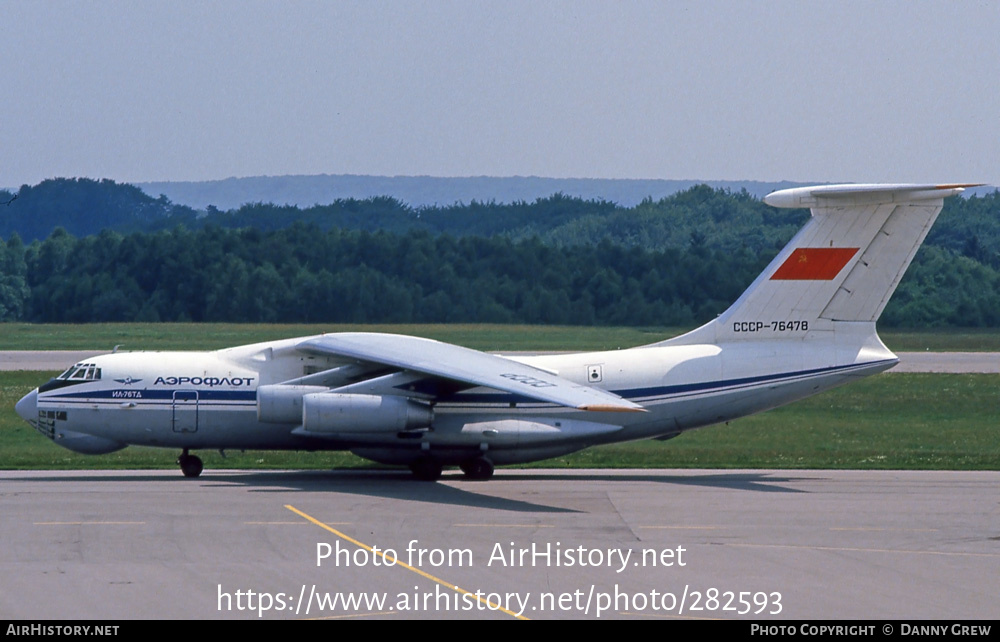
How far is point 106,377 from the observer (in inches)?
918

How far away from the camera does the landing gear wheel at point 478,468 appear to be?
2311 cm

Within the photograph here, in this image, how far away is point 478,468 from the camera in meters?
23.2

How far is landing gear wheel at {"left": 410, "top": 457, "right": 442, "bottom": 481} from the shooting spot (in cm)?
2295

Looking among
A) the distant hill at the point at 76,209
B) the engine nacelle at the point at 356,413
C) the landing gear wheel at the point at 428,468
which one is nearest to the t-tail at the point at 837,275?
the landing gear wheel at the point at 428,468

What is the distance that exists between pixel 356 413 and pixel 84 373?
550cm

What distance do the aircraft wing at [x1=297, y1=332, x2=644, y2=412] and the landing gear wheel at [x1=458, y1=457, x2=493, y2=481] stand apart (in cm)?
195

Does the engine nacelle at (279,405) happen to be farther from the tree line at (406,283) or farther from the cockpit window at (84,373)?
the tree line at (406,283)

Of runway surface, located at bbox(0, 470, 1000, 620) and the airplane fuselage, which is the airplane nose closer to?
the airplane fuselage

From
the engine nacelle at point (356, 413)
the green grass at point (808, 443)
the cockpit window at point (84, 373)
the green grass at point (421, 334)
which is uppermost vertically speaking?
the cockpit window at point (84, 373)

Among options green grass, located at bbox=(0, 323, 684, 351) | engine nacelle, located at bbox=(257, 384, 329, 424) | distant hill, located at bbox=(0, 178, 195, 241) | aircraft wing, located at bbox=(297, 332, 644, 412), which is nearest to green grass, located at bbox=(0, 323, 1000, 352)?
green grass, located at bbox=(0, 323, 684, 351)

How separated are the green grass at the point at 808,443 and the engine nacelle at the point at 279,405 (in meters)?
3.09

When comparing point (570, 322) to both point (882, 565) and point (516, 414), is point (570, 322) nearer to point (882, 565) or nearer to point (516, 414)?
point (516, 414)

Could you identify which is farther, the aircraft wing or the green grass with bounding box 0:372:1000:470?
the green grass with bounding box 0:372:1000:470
